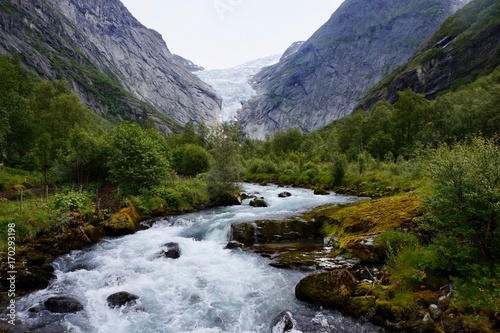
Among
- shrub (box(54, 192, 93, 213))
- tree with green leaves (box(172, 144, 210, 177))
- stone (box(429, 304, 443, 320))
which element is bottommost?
stone (box(429, 304, 443, 320))

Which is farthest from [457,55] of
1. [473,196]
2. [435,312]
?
[435,312]

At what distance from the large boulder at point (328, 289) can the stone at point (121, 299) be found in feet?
23.3

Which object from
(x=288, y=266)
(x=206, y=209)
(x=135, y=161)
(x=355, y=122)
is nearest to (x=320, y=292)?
(x=288, y=266)

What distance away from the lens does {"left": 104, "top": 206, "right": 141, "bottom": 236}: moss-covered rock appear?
21611 mm

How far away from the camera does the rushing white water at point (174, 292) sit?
10.6 meters

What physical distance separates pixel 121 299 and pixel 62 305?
88.6 inches

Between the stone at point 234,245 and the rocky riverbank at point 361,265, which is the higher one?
the rocky riverbank at point 361,265

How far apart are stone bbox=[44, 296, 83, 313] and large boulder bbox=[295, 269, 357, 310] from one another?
9172mm

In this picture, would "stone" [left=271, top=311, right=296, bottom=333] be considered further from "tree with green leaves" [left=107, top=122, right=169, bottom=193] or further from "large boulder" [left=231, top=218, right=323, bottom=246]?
"tree with green leaves" [left=107, top=122, right=169, bottom=193]

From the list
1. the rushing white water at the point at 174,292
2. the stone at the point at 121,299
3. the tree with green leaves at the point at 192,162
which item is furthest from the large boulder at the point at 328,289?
the tree with green leaves at the point at 192,162

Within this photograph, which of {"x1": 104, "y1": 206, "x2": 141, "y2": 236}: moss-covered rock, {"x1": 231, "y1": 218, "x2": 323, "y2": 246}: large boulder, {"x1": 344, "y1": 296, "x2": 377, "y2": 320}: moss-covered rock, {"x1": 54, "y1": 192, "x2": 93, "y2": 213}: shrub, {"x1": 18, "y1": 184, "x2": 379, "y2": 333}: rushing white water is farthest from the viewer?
{"x1": 104, "y1": 206, "x2": 141, "y2": 236}: moss-covered rock

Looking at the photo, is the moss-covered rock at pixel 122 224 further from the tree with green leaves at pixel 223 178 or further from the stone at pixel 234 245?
the tree with green leaves at pixel 223 178

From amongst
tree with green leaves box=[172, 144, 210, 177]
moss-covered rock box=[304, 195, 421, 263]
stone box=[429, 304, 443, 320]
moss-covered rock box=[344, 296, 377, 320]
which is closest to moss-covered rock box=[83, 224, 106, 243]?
moss-covered rock box=[304, 195, 421, 263]

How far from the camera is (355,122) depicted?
234 feet
